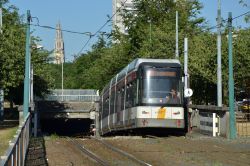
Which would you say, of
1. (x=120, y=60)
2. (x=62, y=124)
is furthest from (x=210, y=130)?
(x=62, y=124)

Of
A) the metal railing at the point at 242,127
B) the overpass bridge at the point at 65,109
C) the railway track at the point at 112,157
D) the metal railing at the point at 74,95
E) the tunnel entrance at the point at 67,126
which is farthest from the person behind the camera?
the metal railing at the point at 74,95

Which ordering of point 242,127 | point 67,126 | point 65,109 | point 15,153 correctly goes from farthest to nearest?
1. point 67,126
2. point 65,109
3. point 242,127
4. point 15,153

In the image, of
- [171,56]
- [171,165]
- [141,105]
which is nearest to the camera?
[171,165]

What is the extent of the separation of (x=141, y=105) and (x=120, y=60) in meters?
41.5

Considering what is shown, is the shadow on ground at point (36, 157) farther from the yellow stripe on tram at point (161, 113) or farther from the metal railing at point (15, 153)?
the yellow stripe on tram at point (161, 113)

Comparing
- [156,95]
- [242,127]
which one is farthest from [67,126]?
[156,95]

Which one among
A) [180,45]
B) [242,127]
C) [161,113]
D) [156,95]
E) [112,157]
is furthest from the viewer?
[180,45]

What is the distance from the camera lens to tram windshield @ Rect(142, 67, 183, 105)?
26016 millimetres

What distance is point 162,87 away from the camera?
26.2m

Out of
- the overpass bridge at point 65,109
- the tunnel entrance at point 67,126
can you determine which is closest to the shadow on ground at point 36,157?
the overpass bridge at point 65,109

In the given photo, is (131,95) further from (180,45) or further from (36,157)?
(180,45)

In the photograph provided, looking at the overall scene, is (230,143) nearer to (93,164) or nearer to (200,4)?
(93,164)

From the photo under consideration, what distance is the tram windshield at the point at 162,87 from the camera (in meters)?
26.0

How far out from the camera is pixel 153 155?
59.7 ft
